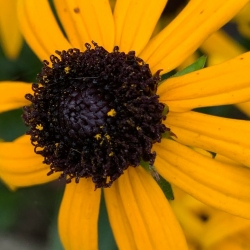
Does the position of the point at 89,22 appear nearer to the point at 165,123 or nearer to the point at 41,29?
the point at 41,29

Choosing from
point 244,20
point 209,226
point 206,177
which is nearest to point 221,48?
point 244,20

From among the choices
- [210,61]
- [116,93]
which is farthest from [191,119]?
[210,61]

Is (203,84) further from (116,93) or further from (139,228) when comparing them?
(139,228)

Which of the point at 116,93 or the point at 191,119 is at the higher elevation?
the point at 116,93

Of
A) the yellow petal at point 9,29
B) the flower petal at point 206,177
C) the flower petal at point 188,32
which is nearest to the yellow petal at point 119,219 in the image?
the flower petal at point 206,177

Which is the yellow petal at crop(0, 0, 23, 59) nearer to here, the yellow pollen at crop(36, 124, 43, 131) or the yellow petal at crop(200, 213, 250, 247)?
the yellow pollen at crop(36, 124, 43, 131)
